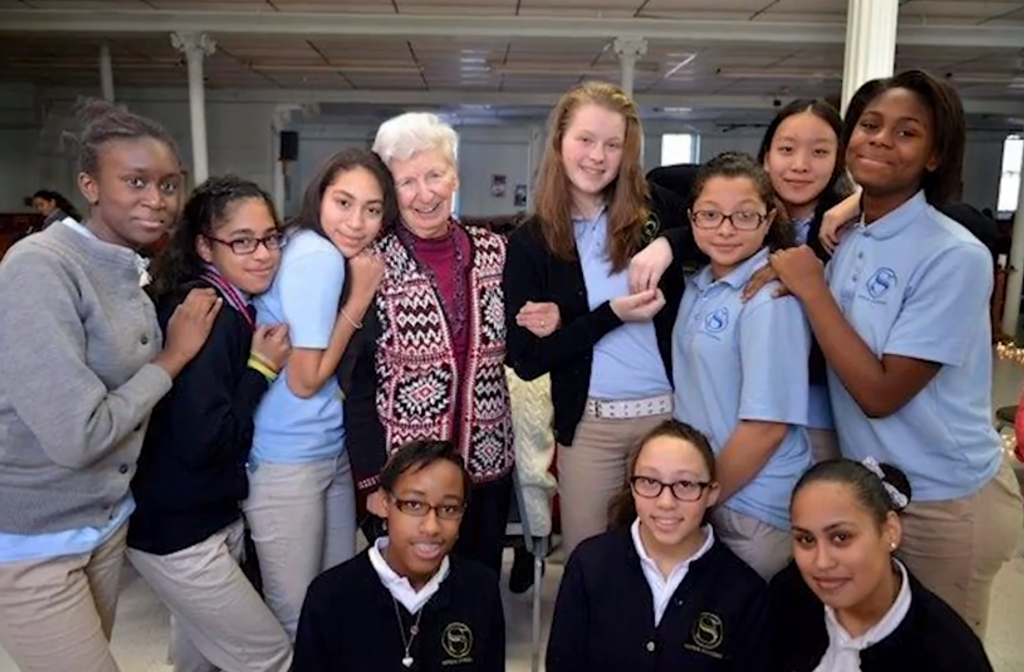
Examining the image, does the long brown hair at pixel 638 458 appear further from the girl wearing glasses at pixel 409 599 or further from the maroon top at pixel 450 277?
the maroon top at pixel 450 277

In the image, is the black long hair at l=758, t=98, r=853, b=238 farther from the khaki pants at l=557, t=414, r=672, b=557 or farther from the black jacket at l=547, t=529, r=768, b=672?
the black jacket at l=547, t=529, r=768, b=672

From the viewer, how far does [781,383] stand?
159 cm

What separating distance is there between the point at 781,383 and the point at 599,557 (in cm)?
56

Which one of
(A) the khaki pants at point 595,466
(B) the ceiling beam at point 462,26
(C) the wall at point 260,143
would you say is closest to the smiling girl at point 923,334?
(A) the khaki pants at point 595,466

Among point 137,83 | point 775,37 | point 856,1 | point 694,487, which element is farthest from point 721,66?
point 694,487

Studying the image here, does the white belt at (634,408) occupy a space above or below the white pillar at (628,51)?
below

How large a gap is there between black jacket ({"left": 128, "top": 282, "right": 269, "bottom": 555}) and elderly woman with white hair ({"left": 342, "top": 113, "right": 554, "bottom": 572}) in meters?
0.25

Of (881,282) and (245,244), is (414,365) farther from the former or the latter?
(881,282)

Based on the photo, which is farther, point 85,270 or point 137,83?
point 137,83

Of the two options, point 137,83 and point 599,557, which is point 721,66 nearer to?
point 137,83

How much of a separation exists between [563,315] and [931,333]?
805 millimetres

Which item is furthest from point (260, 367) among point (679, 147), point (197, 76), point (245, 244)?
point (679, 147)

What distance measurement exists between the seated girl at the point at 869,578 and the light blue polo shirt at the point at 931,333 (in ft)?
0.21

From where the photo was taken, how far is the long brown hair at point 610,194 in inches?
74.9
